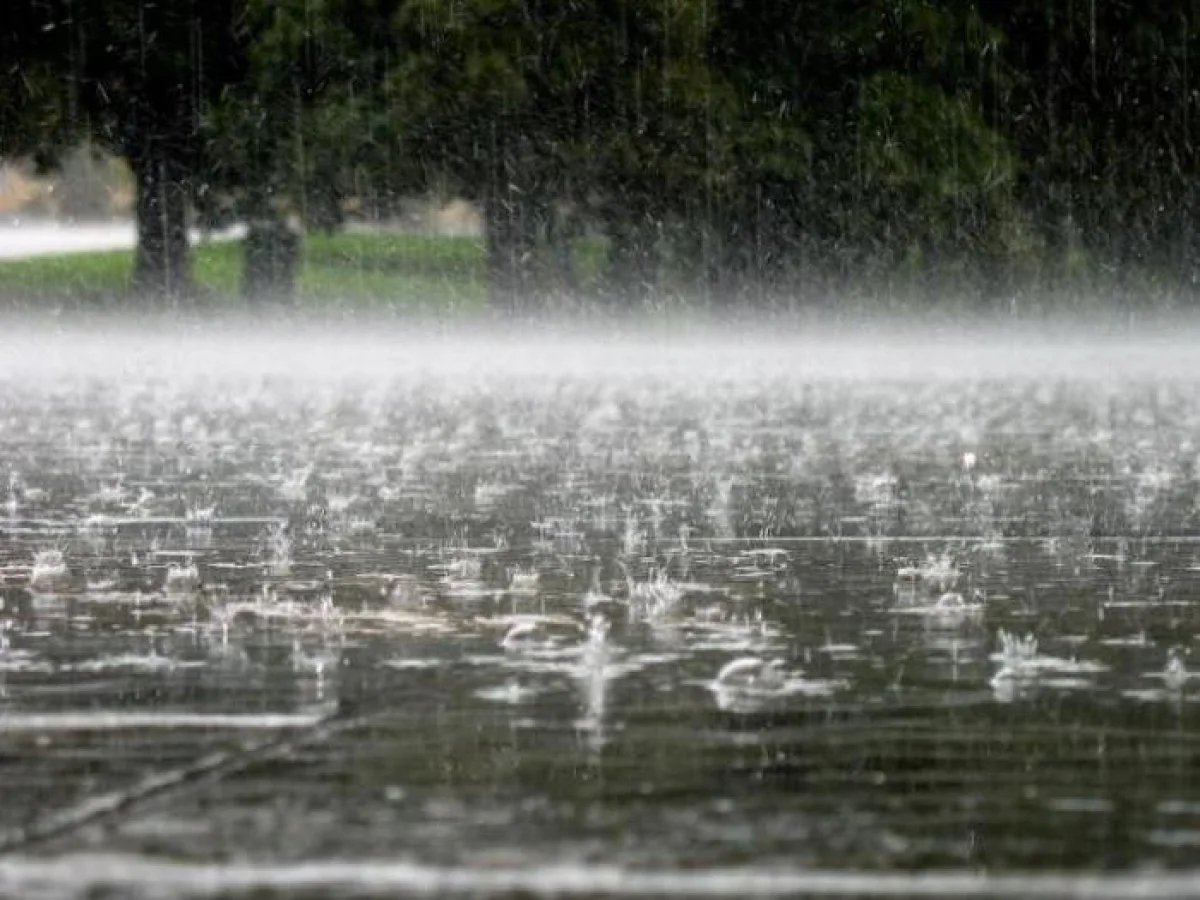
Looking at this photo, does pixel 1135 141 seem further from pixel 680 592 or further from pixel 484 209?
pixel 680 592

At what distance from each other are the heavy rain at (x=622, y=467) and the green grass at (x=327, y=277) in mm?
2499

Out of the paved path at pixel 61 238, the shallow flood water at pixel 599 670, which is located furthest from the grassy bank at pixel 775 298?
the shallow flood water at pixel 599 670

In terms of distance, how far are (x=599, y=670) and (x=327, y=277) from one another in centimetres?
5386

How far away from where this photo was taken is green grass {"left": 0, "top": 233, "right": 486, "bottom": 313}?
51969 millimetres

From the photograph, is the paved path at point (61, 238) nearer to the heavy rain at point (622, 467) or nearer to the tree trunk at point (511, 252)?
the tree trunk at point (511, 252)

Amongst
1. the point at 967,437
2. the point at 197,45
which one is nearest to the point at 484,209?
the point at 197,45

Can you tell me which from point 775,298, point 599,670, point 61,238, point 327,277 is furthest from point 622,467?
point 61,238

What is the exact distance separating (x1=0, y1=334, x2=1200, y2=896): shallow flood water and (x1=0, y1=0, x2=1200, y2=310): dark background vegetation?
29369mm

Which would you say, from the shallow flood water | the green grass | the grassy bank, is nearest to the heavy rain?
the shallow flood water

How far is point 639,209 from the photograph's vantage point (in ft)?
155

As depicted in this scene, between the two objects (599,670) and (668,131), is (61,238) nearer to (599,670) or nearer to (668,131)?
(668,131)

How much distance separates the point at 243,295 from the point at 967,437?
1295 inches

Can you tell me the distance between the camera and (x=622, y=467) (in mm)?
14594

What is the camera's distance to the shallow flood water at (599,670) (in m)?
4.33
